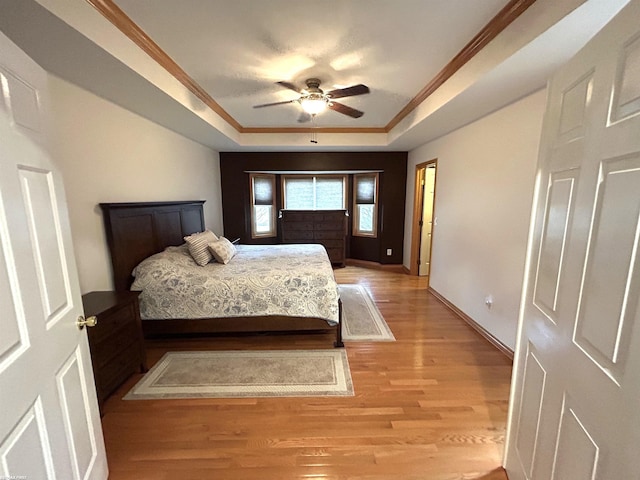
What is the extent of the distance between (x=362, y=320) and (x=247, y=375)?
4.99 ft

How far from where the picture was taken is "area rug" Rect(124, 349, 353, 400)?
2164 millimetres

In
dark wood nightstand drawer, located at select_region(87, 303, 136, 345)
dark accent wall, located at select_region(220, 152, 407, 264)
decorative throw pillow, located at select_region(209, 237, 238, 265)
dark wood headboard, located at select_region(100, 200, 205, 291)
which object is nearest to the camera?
dark wood nightstand drawer, located at select_region(87, 303, 136, 345)

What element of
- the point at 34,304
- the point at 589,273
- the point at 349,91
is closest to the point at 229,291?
the point at 34,304

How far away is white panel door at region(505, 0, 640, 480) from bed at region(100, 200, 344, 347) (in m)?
1.78

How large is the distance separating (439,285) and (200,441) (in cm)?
349

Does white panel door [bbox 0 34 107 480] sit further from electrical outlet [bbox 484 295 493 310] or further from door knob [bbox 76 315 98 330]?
electrical outlet [bbox 484 295 493 310]

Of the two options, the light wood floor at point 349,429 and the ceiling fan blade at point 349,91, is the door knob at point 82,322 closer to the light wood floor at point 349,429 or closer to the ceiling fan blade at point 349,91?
the light wood floor at point 349,429

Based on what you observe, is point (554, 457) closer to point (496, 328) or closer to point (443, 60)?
point (496, 328)

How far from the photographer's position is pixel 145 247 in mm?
2910

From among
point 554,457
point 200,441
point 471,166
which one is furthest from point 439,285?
point 200,441

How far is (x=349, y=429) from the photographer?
1.83 m

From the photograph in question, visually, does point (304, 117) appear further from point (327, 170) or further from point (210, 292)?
point (210, 292)

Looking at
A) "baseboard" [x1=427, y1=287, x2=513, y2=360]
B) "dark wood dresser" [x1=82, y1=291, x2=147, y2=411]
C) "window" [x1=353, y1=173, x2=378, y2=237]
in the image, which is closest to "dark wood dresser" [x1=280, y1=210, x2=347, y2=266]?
"window" [x1=353, y1=173, x2=378, y2=237]

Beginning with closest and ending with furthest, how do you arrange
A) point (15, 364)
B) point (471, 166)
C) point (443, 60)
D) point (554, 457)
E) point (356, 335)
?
point (15, 364), point (554, 457), point (443, 60), point (356, 335), point (471, 166)
